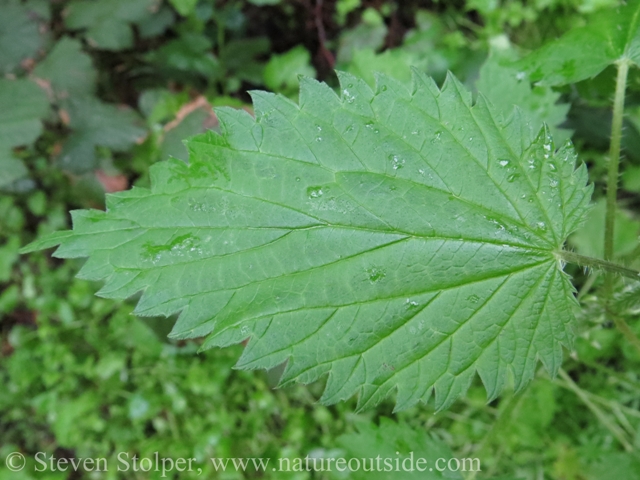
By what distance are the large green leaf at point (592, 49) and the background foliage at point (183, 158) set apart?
0.51 ft

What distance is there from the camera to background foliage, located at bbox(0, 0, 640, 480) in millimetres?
1665

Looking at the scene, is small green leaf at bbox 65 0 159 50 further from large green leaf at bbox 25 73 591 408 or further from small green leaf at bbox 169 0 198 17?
large green leaf at bbox 25 73 591 408

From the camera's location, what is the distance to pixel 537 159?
0.98 metres

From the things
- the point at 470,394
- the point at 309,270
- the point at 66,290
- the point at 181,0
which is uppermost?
the point at 181,0

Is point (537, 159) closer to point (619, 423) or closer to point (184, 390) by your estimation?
point (619, 423)

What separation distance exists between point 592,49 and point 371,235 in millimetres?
728

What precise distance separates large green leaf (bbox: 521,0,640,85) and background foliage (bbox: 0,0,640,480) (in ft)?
0.51

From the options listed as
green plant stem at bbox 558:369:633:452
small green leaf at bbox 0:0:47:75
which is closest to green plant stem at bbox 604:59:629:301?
green plant stem at bbox 558:369:633:452

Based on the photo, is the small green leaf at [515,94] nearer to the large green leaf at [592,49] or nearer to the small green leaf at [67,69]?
the large green leaf at [592,49]

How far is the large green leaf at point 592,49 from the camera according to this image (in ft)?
3.67

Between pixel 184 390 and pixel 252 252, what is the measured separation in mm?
1233

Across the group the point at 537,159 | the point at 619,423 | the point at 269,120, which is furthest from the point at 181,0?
the point at 619,423

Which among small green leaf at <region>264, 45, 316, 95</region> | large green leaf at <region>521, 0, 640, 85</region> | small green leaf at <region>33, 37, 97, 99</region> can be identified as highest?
large green leaf at <region>521, 0, 640, 85</region>

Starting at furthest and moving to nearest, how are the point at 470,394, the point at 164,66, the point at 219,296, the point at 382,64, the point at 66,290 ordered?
the point at 66,290 < the point at 164,66 < the point at 470,394 < the point at 382,64 < the point at 219,296
